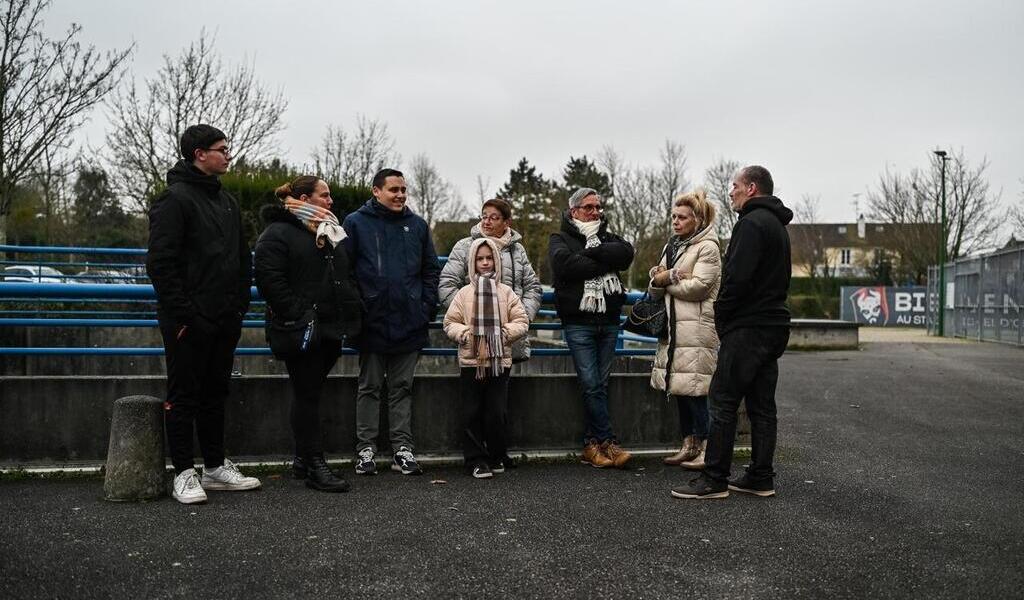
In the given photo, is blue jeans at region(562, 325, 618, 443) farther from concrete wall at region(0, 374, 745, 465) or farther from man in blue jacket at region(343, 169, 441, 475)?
man in blue jacket at region(343, 169, 441, 475)

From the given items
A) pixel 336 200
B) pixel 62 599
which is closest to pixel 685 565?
pixel 62 599

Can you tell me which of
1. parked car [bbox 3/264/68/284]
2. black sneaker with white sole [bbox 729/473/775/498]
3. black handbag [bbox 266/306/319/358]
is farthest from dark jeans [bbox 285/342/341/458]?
parked car [bbox 3/264/68/284]

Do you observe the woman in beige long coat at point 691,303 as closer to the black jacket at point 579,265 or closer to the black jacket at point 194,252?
the black jacket at point 579,265

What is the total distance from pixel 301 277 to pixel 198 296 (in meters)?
0.65

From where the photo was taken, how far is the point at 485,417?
242 inches

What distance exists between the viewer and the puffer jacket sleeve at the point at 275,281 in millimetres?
5367

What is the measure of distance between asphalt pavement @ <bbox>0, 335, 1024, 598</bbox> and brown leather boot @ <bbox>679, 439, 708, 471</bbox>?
242 mm

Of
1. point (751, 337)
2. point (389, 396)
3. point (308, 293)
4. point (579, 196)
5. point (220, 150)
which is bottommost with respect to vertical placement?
point (389, 396)

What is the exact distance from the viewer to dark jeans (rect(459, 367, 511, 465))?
19.9 ft

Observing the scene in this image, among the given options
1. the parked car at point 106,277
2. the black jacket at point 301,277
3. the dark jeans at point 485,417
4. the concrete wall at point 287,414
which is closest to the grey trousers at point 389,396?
the concrete wall at point 287,414

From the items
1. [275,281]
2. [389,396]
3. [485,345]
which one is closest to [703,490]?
[485,345]

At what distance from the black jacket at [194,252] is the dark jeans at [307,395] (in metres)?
0.51

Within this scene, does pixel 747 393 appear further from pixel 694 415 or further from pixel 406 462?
pixel 406 462

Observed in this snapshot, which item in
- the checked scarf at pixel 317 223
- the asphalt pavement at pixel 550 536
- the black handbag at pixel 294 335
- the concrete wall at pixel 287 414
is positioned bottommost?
the asphalt pavement at pixel 550 536
